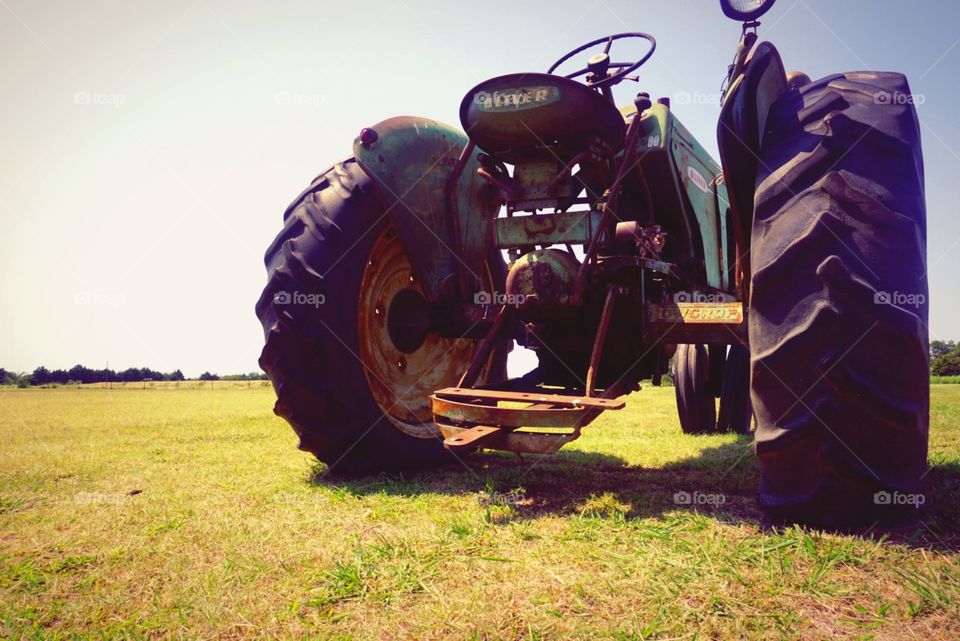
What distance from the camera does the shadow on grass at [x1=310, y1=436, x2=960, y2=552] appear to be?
7.34 ft

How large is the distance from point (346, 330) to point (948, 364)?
113ft

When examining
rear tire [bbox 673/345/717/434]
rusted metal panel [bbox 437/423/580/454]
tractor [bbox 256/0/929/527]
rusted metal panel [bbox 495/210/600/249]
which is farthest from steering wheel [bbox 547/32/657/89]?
rear tire [bbox 673/345/717/434]

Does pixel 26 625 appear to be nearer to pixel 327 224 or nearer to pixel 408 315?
pixel 327 224

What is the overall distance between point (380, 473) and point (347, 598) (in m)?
1.60

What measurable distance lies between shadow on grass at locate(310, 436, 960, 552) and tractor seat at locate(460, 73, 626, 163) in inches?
66.4

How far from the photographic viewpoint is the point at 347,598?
171 centimetres

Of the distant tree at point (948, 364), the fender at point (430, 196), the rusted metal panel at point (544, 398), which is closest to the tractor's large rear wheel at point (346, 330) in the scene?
the fender at point (430, 196)

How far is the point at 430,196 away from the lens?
134 inches

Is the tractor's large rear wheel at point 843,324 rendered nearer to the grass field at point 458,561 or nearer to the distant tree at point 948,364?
the grass field at point 458,561

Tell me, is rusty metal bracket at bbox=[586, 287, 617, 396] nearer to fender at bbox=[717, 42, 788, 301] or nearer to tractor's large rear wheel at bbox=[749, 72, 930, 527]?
fender at bbox=[717, 42, 788, 301]

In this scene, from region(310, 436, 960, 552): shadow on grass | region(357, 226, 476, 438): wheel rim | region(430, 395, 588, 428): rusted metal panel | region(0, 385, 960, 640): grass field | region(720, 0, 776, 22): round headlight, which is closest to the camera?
region(0, 385, 960, 640): grass field

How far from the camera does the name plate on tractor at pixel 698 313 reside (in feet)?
9.57

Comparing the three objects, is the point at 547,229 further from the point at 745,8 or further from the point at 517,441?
the point at 745,8

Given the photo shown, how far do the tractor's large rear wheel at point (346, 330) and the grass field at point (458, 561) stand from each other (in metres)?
0.26
